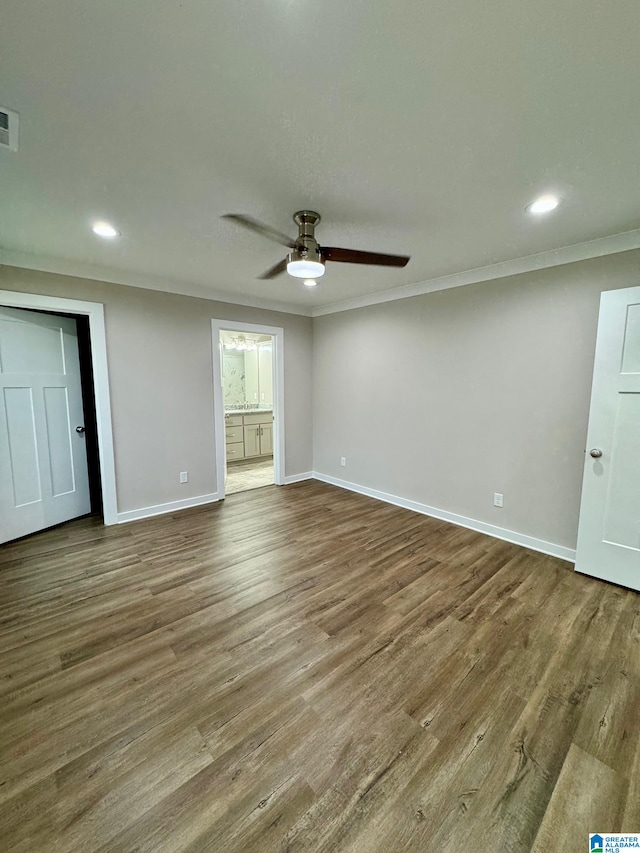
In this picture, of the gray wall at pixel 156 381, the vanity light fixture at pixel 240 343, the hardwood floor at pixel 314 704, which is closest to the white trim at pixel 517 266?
the gray wall at pixel 156 381

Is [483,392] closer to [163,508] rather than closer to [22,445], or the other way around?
[163,508]

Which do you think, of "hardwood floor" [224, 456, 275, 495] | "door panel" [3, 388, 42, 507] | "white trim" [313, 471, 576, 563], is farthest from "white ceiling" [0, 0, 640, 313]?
"hardwood floor" [224, 456, 275, 495]

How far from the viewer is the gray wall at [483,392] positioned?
2.65 meters

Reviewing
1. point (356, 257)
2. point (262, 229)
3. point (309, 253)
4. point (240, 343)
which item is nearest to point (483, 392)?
point (356, 257)

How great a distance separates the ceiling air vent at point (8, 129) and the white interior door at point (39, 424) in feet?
6.34

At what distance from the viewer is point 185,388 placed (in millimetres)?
3766

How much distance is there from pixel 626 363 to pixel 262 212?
2.62 meters

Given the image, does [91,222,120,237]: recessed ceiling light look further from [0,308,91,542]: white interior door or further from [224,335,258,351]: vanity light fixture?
[224,335,258,351]: vanity light fixture

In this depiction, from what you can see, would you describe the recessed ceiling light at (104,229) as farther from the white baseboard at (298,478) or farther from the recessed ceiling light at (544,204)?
the white baseboard at (298,478)

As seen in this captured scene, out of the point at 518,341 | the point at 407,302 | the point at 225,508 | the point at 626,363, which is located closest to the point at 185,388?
the point at 225,508

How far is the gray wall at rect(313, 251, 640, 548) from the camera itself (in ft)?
8.71

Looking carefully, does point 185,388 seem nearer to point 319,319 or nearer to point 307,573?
point 319,319

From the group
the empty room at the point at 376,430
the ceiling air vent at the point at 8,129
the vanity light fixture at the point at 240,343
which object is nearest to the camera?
the empty room at the point at 376,430

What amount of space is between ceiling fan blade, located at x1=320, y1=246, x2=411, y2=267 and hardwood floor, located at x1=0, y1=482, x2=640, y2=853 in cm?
218
